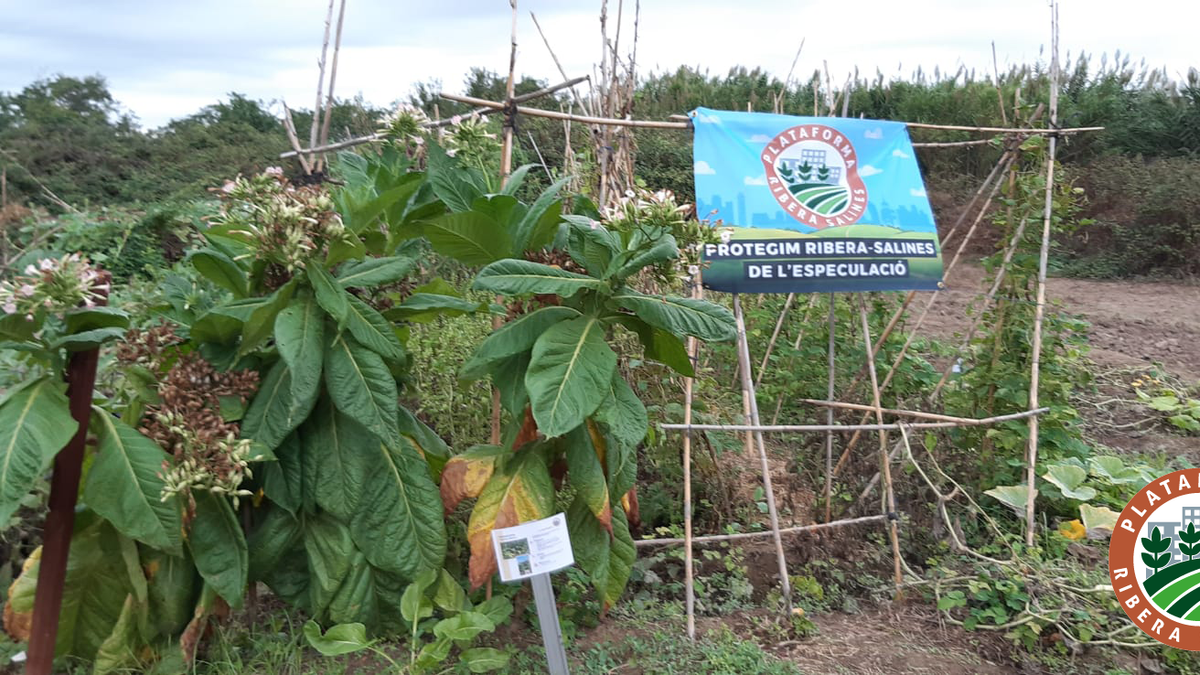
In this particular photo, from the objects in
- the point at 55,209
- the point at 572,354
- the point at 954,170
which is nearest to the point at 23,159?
the point at 55,209

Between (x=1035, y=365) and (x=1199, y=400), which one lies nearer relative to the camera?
(x=1035, y=365)

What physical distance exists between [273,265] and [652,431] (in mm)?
1748

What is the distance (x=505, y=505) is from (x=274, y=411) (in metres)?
0.81

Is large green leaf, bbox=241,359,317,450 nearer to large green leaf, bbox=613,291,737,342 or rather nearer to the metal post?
the metal post

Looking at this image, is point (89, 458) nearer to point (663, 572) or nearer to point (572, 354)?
point (572, 354)

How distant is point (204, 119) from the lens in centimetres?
1598

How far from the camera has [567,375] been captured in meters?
2.58

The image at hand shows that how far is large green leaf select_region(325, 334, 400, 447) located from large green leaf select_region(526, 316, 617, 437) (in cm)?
45

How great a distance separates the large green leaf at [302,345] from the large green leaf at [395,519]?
0.36 m

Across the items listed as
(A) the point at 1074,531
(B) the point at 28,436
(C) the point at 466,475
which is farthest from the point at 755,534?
(B) the point at 28,436

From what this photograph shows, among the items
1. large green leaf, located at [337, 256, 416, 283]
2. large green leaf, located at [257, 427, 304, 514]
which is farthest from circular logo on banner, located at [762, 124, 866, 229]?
large green leaf, located at [257, 427, 304, 514]

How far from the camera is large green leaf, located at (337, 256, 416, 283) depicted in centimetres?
263

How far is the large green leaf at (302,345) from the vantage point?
2402 mm

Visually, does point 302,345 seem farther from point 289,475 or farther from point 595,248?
point 595,248
